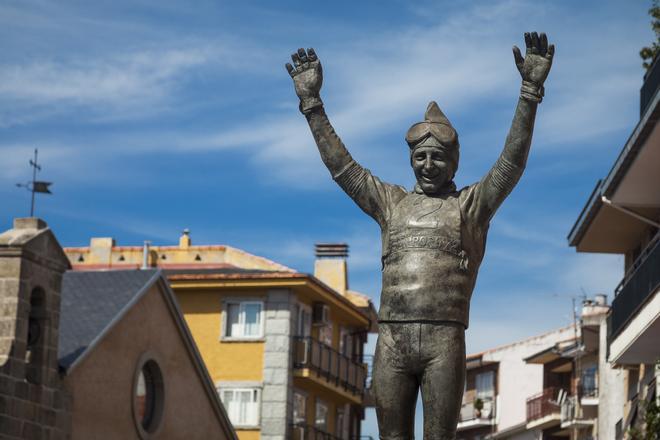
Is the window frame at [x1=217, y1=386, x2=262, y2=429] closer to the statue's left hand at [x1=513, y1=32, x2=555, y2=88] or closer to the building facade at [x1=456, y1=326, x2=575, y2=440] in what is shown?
the building facade at [x1=456, y1=326, x2=575, y2=440]

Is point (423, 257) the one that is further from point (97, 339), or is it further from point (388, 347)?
point (97, 339)

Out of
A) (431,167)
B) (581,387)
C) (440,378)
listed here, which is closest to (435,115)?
(431,167)

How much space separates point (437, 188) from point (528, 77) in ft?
3.37

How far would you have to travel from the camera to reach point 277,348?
56.2 m

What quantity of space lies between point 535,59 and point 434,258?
1.54m

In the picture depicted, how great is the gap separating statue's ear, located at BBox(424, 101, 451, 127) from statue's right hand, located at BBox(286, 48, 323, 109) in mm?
829

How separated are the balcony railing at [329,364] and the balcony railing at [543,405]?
7.33m

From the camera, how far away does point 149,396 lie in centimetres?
4266

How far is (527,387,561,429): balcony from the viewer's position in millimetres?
65000

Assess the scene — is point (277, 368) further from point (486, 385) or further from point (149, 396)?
point (486, 385)

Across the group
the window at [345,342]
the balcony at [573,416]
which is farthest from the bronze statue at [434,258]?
the window at [345,342]

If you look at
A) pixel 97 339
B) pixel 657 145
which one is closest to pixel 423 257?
pixel 657 145

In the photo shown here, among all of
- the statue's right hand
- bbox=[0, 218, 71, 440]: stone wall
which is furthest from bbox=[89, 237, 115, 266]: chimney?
the statue's right hand

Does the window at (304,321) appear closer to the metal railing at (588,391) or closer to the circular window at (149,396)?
the metal railing at (588,391)
